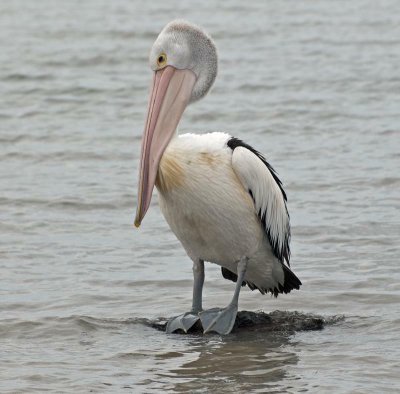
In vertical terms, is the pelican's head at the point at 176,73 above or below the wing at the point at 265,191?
above

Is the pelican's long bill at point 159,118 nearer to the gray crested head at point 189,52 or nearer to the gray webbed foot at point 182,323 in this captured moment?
the gray crested head at point 189,52

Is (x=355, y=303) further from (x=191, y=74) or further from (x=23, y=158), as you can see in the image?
(x=23, y=158)

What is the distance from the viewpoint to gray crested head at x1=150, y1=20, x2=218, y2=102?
6098 millimetres

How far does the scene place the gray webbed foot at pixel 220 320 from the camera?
589cm

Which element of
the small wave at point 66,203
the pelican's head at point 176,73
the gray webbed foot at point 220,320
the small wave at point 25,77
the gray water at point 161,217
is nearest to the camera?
the gray water at point 161,217

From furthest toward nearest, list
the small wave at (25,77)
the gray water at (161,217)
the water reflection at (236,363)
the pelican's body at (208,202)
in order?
1. the small wave at (25,77)
2. the pelican's body at (208,202)
3. the gray water at (161,217)
4. the water reflection at (236,363)

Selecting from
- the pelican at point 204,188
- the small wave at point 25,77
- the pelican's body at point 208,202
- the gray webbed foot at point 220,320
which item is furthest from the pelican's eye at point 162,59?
the small wave at point 25,77

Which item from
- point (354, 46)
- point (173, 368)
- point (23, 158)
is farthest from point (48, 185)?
point (354, 46)

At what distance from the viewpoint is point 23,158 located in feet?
34.3

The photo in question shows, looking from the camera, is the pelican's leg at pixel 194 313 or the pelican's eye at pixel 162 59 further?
the pelican's eye at pixel 162 59

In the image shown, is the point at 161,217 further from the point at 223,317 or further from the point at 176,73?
the point at 223,317

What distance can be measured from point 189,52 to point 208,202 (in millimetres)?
860

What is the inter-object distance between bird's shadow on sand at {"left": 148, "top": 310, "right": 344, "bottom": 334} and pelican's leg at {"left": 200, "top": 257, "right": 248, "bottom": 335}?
8 cm

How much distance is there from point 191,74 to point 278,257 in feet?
3.48
